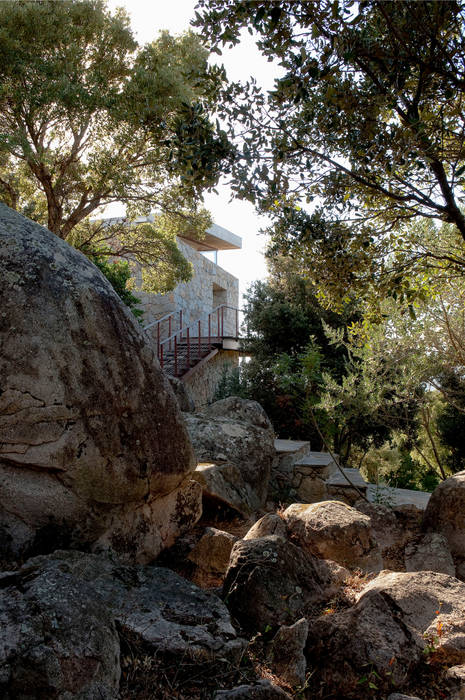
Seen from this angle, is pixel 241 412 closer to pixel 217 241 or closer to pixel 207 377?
pixel 207 377

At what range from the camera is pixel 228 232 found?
22844 millimetres

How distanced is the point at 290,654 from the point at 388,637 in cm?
54

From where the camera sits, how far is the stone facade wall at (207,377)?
566 inches

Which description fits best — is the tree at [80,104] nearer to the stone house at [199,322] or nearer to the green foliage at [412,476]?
the stone house at [199,322]

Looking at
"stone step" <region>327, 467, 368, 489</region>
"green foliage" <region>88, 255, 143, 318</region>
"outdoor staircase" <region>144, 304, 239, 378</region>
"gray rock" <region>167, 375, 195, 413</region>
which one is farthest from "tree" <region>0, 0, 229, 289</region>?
"stone step" <region>327, 467, 368, 489</region>

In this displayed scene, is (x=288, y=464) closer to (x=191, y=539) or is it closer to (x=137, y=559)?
(x=191, y=539)

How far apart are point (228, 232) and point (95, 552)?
20.7m

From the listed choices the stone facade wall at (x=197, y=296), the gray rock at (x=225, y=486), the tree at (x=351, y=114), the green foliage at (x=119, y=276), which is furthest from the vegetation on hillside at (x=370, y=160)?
the stone facade wall at (x=197, y=296)

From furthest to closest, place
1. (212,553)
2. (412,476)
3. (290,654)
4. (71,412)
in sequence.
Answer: (412,476) → (212,553) → (71,412) → (290,654)

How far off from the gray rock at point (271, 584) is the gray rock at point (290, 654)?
0.22 metres

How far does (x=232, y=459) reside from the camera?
19.6 feet

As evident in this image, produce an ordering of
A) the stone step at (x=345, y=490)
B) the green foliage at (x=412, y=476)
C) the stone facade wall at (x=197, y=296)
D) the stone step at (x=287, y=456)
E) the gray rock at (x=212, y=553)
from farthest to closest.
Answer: the stone facade wall at (x=197, y=296)
the green foliage at (x=412, y=476)
the stone step at (x=287, y=456)
the stone step at (x=345, y=490)
the gray rock at (x=212, y=553)

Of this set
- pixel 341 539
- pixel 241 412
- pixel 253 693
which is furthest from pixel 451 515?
pixel 253 693

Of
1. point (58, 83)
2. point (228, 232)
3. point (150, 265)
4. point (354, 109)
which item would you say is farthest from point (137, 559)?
point (228, 232)
